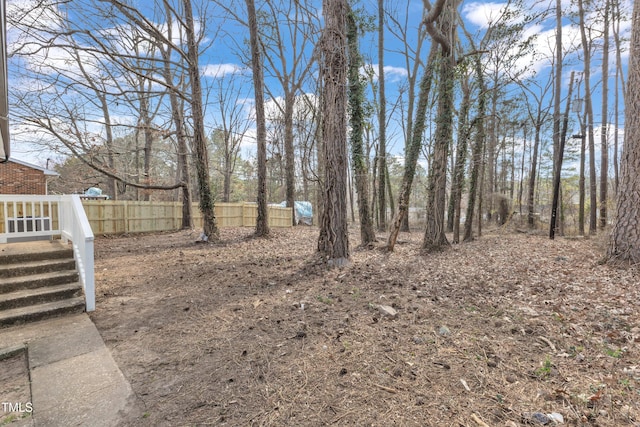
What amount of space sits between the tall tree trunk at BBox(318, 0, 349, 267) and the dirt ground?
0.84 metres

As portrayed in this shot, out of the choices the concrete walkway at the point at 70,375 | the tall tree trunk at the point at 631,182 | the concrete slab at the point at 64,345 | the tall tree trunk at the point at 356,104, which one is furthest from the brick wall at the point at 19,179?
the tall tree trunk at the point at 631,182

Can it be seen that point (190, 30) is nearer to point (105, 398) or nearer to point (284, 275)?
point (284, 275)

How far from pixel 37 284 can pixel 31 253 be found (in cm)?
60

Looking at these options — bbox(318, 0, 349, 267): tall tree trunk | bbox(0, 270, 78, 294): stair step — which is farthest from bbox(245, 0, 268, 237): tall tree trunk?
bbox(0, 270, 78, 294): stair step

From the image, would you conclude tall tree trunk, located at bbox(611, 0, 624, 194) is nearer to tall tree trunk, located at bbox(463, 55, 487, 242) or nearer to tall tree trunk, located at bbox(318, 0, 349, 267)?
tall tree trunk, located at bbox(463, 55, 487, 242)

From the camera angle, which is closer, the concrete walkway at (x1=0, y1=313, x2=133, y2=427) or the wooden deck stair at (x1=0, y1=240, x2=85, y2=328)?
the concrete walkway at (x1=0, y1=313, x2=133, y2=427)

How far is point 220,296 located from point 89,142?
27.8ft

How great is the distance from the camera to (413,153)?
287 inches

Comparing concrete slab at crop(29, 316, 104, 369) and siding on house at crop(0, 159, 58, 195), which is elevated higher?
siding on house at crop(0, 159, 58, 195)

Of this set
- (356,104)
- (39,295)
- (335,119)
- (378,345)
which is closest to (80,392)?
(39,295)

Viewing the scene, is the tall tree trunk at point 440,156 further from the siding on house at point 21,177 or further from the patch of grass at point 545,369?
the siding on house at point 21,177

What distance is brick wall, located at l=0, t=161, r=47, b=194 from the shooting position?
12.7 meters

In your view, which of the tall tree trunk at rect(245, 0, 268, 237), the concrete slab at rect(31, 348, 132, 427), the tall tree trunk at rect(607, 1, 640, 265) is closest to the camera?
the concrete slab at rect(31, 348, 132, 427)

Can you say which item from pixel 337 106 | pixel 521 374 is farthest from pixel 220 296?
pixel 337 106
